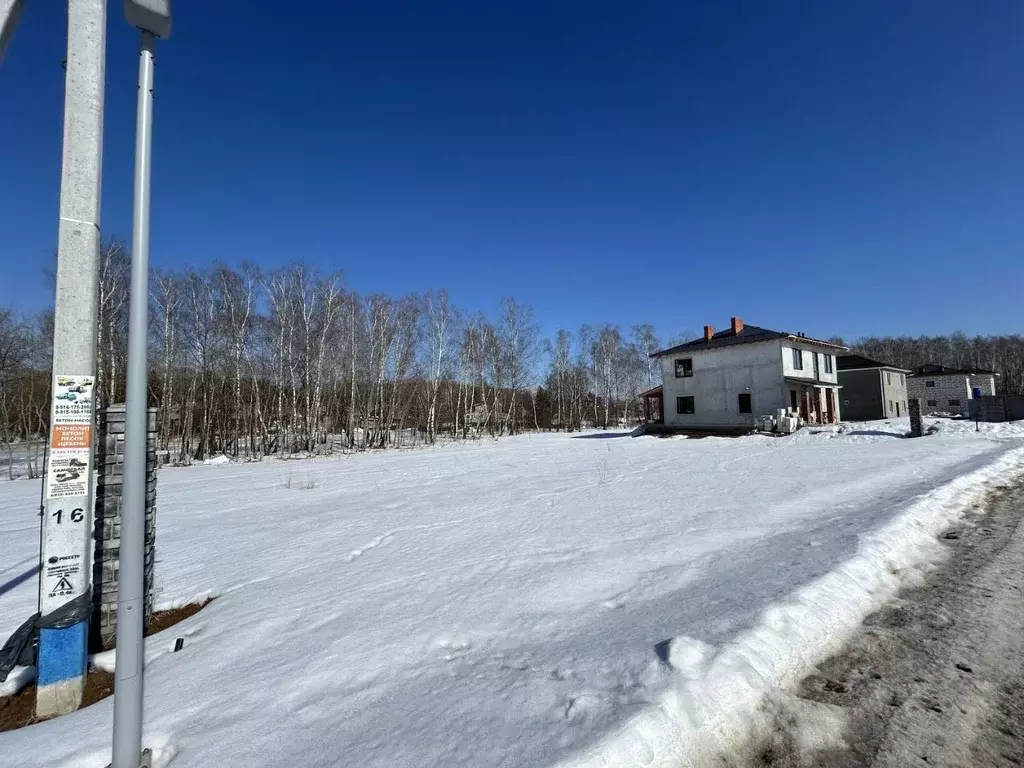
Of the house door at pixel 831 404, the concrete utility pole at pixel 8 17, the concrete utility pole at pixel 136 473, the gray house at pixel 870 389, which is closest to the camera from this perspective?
the concrete utility pole at pixel 136 473

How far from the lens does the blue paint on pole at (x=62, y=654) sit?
3.19 metres

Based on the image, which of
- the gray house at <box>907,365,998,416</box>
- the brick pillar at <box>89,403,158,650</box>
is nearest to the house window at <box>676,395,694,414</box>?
the gray house at <box>907,365,998,416</box>

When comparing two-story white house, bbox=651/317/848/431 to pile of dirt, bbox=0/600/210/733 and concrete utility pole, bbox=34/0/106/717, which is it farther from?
concrete utility pole, bbox=34/0/106/717

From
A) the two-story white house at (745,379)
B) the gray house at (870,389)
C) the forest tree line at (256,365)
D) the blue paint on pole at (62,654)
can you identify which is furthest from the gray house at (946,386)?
the blue paint on pole at (62,654)

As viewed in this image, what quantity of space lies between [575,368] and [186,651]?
52.1 m

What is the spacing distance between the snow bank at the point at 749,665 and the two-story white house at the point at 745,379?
86.1 feet

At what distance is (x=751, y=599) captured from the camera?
3.70m

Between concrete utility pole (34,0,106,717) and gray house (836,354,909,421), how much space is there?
149ft

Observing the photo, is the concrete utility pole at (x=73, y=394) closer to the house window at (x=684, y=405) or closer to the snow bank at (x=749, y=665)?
the snow bank at (x=749, y=665)

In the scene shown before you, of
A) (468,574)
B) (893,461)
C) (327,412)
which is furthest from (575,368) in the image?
(468,574)

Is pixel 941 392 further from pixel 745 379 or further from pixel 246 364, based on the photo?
pixel 246 364

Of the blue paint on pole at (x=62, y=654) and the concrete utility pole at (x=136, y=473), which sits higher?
the concrete utility pole at (x=136, y=473)

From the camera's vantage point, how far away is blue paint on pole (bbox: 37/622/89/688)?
126 inches

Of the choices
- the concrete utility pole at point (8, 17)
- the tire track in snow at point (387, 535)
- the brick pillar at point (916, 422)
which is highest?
the concrete utility pole at point (8, 17)
